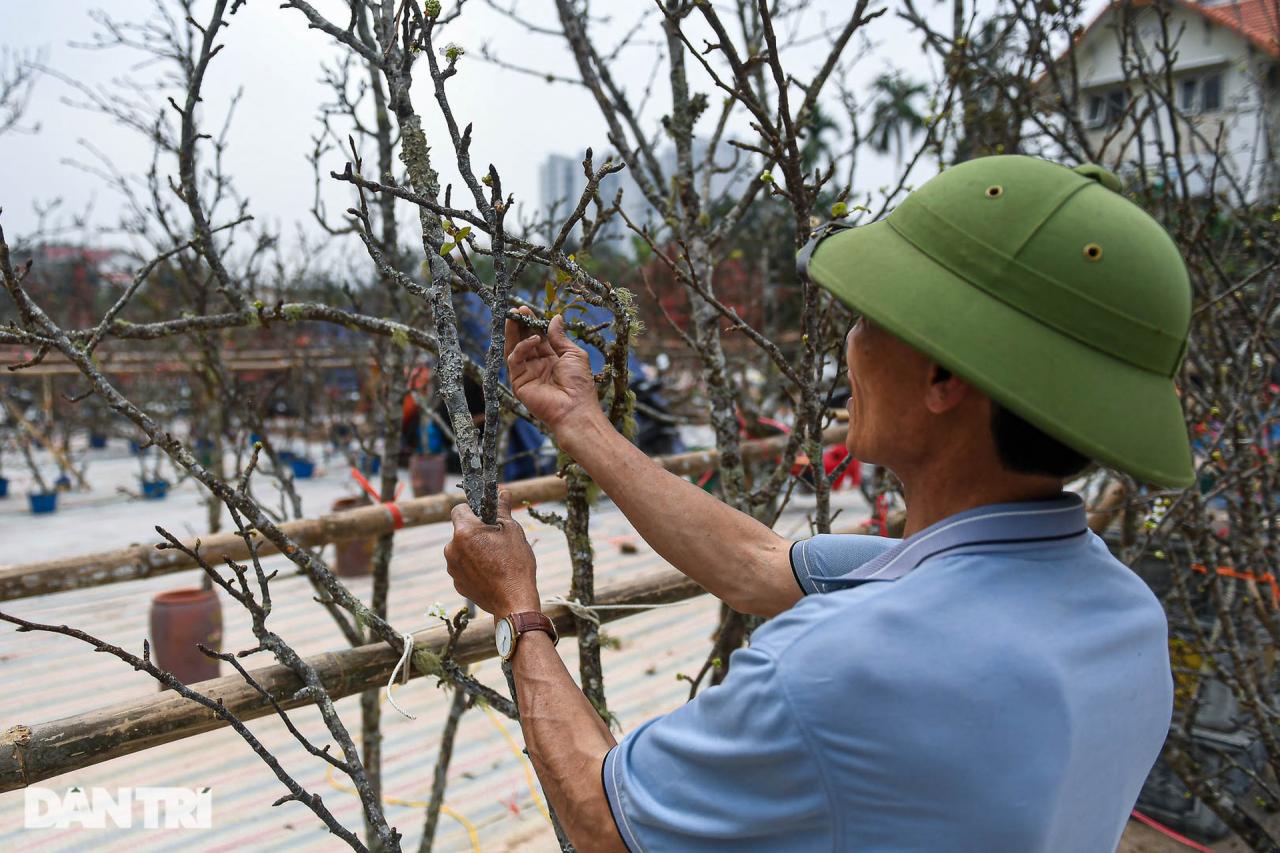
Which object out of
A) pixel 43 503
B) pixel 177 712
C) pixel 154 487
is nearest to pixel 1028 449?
pixel 177 712

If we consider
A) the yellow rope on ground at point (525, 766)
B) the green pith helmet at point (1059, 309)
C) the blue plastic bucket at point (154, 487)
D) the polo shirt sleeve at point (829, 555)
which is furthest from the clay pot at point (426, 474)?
the green pith helmet at point (1059, 309)

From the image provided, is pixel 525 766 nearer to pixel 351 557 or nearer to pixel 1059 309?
pixel 351 557

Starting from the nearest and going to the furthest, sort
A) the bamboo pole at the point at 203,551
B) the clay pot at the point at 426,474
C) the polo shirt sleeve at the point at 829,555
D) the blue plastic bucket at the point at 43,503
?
1. the polo shirt sleeve at the point at 829,555
2. the bamboo pole at the point at 203,551
3. the blue plastic bucket at the point at 43,503
4. the clay pot at the point at 426,474

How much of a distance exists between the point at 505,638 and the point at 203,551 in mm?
2226

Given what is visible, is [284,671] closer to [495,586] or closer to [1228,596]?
[495,586]

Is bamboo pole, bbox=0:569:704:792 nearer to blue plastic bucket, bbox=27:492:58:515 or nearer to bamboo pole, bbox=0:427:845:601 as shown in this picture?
bamboo pole, bbox=0:427:845:601

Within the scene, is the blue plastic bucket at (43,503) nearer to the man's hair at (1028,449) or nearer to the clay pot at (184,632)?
the clay pot at (184,632)

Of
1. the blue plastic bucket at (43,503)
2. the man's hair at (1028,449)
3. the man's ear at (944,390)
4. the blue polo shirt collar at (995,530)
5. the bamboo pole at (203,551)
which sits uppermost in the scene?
the man's ear at (944,390)

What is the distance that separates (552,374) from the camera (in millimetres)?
1493

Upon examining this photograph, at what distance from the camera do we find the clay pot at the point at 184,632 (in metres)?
4.46

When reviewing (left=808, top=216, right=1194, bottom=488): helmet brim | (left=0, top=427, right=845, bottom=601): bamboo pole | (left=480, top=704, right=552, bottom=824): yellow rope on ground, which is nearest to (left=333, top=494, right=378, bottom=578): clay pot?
(left=480, top=704, right=552, bottom=824): yellow rope on ground

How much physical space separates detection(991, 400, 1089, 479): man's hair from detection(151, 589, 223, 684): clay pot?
436 cm

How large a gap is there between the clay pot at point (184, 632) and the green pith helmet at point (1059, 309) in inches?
173

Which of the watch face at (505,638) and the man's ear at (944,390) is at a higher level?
the man's ear at (944,390)
